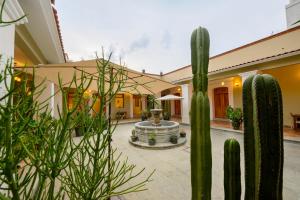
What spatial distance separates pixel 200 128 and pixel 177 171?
3070mm

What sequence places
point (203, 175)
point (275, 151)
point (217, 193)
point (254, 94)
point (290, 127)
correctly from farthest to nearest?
point (290, 127) → point (217, 193) → point (203, 175) → point (254, 94) → point (275, 151)

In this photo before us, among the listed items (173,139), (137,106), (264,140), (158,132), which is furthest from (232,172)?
(137,106)

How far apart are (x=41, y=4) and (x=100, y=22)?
10.5 metres

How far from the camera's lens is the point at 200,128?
215 centimetres

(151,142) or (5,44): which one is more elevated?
(5,44)

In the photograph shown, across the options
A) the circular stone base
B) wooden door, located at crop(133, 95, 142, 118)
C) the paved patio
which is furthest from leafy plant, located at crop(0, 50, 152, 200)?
wooden door, located at crop(133, 95, 142, 118)

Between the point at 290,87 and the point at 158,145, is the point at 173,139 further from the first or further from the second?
the point at 290,87

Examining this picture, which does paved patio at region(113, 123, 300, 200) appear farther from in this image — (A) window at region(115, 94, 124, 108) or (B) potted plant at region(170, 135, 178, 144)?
(A) window at region(115, 94, 124, 108)

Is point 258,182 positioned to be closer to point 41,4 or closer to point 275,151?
point 275,151

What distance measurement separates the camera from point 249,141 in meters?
1.64

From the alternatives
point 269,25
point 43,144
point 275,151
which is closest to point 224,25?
point 269,25

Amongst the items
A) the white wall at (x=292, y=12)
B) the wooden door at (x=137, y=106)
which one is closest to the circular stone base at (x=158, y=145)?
the white wall at (x=292, y=12)

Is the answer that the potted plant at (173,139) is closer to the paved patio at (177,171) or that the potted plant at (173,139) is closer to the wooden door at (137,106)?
the paved patio at (177,171)

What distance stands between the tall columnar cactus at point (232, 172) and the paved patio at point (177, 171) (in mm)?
1795
